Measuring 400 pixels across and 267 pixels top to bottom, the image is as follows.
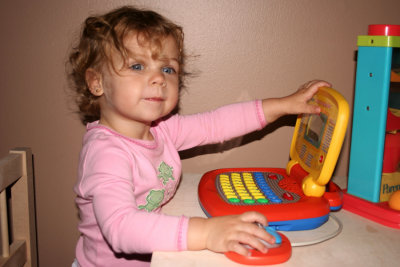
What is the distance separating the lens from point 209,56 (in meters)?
0.91

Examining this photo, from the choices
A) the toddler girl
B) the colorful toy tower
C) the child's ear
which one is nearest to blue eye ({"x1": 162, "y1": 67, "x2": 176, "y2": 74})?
the toddler girl

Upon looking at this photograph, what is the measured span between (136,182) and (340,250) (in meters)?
0.35

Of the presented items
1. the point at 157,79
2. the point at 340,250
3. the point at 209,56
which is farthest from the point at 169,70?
the point at 340,250

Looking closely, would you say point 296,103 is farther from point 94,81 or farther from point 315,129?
point 94,81

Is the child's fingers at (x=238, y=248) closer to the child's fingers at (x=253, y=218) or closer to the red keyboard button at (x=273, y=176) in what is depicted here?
the child's fingers at (x=253, y=218)

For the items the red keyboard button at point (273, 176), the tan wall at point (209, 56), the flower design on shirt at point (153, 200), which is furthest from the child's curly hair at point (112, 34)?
the red keyboard button at point (273, 176)

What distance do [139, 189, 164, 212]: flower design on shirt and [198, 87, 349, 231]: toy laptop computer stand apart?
8cm

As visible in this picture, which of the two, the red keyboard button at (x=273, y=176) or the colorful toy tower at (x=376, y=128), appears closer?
the colorful toy tower at (x=376, y=128)

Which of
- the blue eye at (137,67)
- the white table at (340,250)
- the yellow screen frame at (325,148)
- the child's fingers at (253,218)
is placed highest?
the blue eye at (137,67)

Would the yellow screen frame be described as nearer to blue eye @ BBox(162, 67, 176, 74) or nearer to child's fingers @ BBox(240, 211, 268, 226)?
child's fingers @ BBox(240, 211, 268, 226)

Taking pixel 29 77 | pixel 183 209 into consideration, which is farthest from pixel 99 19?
pixel 183 209

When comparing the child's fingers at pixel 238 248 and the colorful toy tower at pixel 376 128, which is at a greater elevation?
the colorful toy tower at pixel 376 128

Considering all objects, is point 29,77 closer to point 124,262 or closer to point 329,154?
point 124,262

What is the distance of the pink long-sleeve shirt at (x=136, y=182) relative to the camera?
0.58 metres
